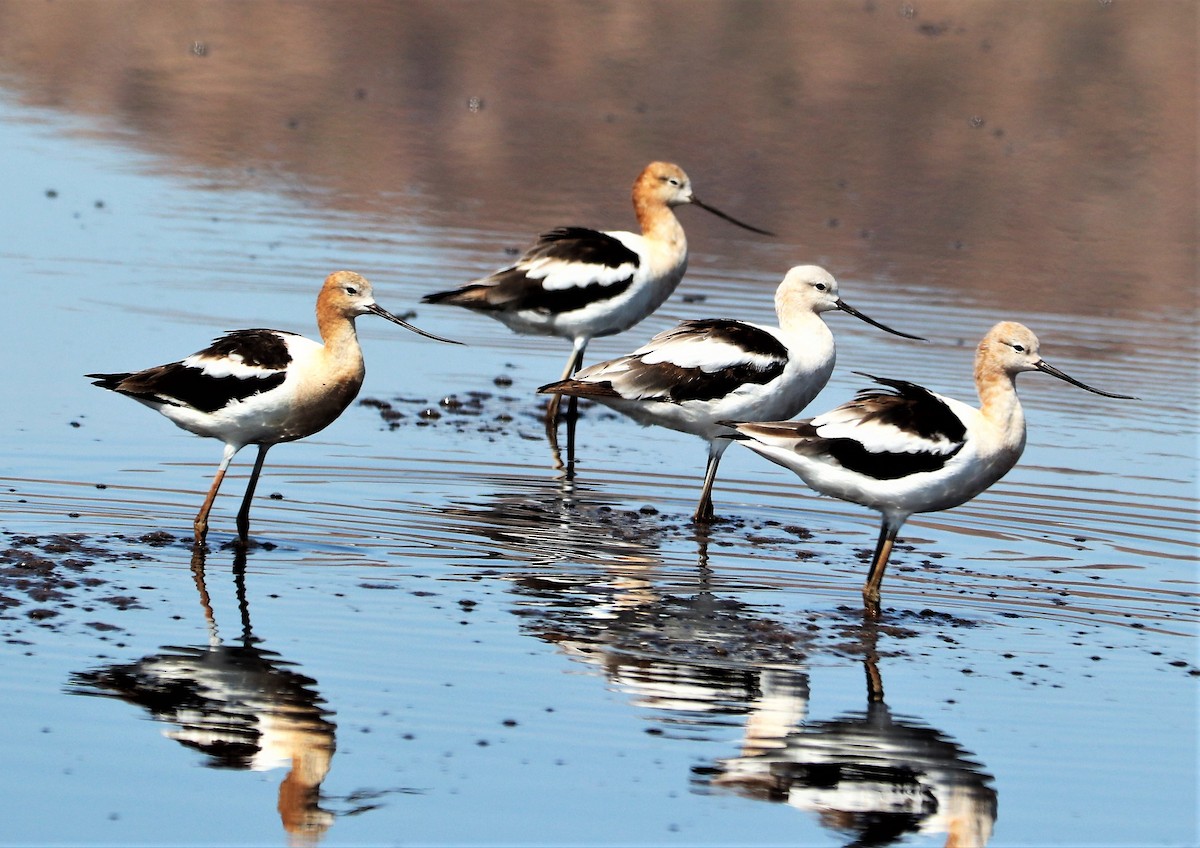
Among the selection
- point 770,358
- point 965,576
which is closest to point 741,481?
point 770,358

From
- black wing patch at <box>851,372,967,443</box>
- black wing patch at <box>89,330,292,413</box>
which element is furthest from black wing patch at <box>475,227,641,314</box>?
black wing patch at <box>851,372,967,443</box>

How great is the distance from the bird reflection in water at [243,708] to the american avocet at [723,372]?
10.5 feet

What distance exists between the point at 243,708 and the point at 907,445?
10.8 ft

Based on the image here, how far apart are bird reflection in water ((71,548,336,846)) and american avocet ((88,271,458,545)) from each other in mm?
1384

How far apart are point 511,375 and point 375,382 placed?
1128 millimetres

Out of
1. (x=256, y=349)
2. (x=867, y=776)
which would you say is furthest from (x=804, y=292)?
(x=867, y=776)

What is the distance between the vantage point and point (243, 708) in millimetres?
6957

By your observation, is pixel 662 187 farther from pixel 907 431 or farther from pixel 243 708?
pixel 243 708

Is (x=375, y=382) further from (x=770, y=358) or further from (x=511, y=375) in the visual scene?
(x=770, y=358)

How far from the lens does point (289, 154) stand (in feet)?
73.3

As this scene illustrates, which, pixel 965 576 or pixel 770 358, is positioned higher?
pixel 770 358

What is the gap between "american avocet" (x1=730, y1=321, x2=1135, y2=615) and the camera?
861 centimetres

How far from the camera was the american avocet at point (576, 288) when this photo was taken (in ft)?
41.5

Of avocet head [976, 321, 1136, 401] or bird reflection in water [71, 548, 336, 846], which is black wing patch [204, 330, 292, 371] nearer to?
bird reflection in water [71, 548, 336, 846]
